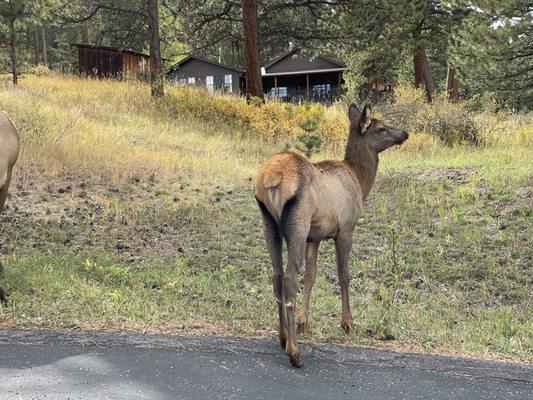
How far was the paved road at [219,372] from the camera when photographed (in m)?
4.32

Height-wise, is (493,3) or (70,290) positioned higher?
(493,3)

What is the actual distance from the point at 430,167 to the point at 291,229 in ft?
29.1

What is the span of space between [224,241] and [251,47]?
44.7 ft

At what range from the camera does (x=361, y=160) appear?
6281 millimetres

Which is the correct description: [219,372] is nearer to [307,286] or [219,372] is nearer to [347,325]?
[307,286]

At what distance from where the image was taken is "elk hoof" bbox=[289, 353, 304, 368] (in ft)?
15.6

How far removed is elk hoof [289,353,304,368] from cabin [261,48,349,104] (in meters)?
41.2

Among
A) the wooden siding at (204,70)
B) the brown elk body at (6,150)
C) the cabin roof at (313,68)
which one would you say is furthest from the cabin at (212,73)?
the brown elk body at (6,150)

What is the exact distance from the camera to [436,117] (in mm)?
17547

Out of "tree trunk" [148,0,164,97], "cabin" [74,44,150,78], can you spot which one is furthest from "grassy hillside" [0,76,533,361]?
"cabin" [74,44,150,78]

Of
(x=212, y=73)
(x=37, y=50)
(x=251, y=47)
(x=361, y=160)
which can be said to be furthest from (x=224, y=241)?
(x=37, y=50)

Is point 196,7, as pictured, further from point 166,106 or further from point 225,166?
point 225,166

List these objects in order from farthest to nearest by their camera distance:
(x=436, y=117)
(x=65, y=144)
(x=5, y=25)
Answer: (x=5, y=25)
(x=436, y=117)
(x=65, y=144)

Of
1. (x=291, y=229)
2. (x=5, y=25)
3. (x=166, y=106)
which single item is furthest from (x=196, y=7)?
(x=291, y=229)
